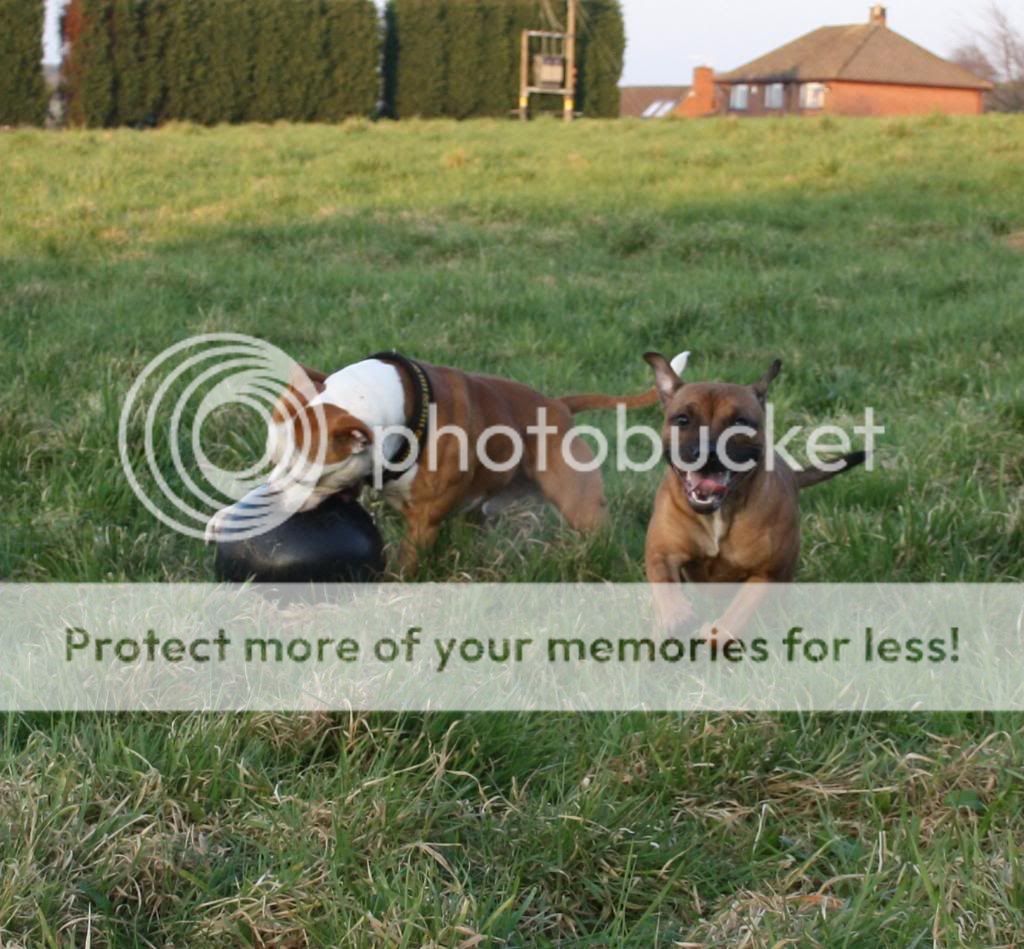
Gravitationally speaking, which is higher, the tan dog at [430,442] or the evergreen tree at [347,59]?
the evergreen tree at [347,59]

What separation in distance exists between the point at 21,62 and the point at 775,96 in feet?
122

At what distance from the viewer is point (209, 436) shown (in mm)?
5172

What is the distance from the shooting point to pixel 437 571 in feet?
13.5

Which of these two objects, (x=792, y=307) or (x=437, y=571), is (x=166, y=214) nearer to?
(x=792, y=307)

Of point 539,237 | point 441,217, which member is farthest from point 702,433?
point 441,217

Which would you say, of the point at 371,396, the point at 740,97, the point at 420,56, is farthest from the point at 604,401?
the point at 740,97

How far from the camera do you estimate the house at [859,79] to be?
51219 millimetres

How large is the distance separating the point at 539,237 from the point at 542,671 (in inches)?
289

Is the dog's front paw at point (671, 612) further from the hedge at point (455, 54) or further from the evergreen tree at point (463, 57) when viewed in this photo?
the evergreen tree at point (463, 57)

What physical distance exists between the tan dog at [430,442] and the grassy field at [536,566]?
0.52 feet

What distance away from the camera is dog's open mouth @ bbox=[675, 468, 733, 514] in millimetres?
3572

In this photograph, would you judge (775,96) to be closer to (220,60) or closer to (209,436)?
(220,60)

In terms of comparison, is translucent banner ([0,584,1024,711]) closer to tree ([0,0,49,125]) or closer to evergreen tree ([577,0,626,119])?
tree ([0,0,49,125])

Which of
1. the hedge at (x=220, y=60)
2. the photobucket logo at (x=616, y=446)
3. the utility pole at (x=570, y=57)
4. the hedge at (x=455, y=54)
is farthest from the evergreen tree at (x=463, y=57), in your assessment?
the photobucket logo at (x=616, y=446)
